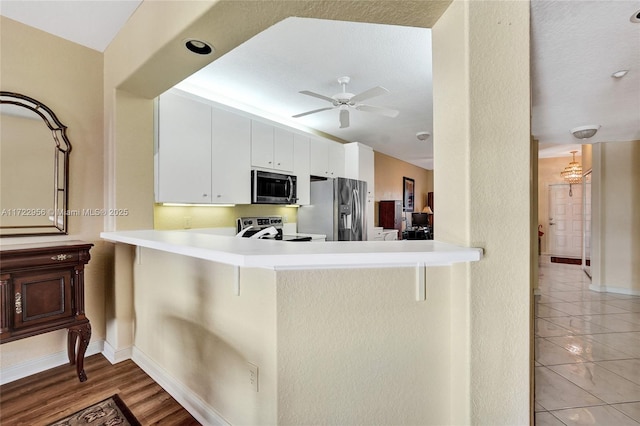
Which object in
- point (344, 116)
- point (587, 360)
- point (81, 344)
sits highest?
point (344, 116)

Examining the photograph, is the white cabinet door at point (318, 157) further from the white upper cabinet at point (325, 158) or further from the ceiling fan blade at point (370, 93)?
the ceiling fan blade at point (370, 93)

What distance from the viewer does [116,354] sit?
2.31 metres

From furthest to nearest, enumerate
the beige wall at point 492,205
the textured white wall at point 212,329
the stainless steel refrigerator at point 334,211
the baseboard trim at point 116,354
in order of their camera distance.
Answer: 1. the stainless steel refrigerator at point 334,211
2. the baseboard trim at point 116,354
3. the textured white wall at point 212,329
4. the beige wall at point 492,205

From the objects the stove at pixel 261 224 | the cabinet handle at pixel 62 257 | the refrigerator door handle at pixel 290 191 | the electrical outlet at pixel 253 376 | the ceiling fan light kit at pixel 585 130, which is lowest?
the electrical outlet at pixel 253 376

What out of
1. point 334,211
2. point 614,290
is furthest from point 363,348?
point 614,290

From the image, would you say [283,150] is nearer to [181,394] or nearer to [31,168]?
[31,168]

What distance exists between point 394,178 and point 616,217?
12.3ft

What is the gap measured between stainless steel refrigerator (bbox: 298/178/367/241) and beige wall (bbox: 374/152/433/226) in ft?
6.33

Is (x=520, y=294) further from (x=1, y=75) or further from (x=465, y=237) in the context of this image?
(x=1, y=75)

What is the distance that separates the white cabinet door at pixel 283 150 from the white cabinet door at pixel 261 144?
0.07 meters

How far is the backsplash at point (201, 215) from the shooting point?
292 cm

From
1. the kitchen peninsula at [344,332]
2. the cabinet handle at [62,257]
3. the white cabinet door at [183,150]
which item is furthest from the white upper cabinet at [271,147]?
the kitchen peninsula at [344,332]

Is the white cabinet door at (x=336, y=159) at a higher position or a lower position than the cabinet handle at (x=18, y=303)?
higher

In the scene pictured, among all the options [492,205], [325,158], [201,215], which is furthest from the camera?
[325,158]
